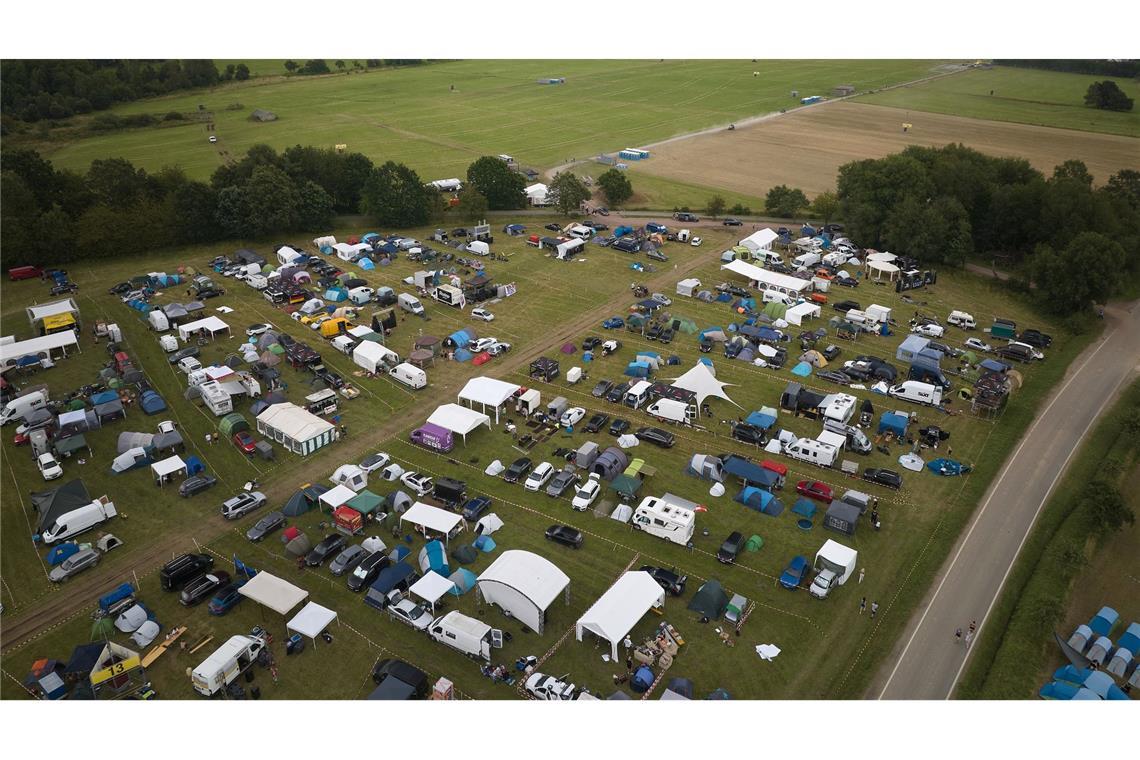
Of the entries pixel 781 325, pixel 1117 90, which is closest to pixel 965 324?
pixel 781 325

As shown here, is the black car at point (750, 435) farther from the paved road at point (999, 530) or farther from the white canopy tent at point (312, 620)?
the white canopy tent at point (312, 620)

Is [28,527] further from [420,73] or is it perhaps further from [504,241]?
[420,73]

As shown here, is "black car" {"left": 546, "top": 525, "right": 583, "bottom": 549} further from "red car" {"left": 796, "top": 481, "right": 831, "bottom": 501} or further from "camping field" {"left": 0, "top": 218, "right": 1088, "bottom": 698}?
"red car" {"left": 796, "top": 481, "right": 831, "bottom": 501}

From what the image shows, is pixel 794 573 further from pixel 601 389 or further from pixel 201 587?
pixel 201 587

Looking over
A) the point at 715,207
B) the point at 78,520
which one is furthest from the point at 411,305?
the point at 715,207

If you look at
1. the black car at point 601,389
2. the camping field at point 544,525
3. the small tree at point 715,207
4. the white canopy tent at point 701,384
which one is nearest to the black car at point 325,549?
the camping field at point 544,525
